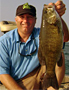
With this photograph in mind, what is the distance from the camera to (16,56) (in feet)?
13.4

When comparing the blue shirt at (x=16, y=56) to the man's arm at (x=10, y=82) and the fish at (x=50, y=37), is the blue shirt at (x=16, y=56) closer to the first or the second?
the man's arm at (x=10, y=82)

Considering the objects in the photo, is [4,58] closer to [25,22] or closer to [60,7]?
[25,22]

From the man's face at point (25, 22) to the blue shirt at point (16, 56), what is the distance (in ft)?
0.88

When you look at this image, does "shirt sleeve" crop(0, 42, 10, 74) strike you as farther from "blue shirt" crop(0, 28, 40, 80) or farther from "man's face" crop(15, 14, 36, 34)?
"man's face" crop(15, 14, 36, 34)

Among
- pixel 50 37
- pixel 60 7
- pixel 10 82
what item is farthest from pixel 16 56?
pixel 60 7

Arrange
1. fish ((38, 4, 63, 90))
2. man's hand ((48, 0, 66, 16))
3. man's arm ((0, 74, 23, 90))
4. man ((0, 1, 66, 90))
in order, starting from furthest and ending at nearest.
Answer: man ((0, 1, 66, 90))
man's arm ((0, 74, 23, 90))
man's hand ((48, 0, 66, 16))
fish ((38, 4, 63, 90))

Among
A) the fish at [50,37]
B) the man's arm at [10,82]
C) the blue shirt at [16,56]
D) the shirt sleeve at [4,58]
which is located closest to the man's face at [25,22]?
the blue shirt at [16,56]

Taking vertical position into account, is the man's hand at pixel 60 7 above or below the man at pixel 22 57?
above

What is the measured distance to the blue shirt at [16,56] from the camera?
4.07 meters

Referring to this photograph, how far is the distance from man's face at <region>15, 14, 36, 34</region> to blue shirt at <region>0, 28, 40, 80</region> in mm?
267

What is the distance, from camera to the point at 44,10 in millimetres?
2908

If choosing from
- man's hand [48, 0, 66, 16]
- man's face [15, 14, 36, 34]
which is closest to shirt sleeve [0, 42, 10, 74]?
man's face [15, 14, 36, 34]

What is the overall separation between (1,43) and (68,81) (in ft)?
12.8

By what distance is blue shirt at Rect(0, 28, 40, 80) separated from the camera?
13.4ft
